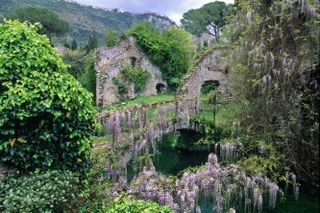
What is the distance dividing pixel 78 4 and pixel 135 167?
66.2m

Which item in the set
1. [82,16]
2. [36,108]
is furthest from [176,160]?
[82,16]

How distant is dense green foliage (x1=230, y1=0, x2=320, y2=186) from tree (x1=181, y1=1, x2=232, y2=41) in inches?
1316

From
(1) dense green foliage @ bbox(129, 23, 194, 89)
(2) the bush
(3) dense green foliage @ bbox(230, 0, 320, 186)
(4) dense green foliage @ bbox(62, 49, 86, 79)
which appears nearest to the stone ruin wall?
(1) dense green foliage @ bbox(129, 23, 194, 89)

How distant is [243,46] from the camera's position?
1385 centimetres

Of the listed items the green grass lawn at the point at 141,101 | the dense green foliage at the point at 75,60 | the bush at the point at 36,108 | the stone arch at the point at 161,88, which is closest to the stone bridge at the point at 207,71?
the green grass lawn at the point at 141,101

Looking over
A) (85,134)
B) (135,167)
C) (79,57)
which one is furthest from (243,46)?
(79,57)

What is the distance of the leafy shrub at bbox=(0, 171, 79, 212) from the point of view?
5.62 m

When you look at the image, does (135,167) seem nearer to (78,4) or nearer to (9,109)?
(9,109)

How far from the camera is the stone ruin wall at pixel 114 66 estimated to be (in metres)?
24.8

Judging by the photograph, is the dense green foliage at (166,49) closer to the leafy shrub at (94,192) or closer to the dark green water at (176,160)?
the dark green water at (176,160)

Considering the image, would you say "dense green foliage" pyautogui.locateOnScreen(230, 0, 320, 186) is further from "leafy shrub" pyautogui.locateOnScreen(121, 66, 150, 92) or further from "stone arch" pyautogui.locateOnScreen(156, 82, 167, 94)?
"stone arch" pyautogui.locateOnScreen(156, 82, 167, 94)

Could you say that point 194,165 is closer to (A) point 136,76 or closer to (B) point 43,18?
(A) point 136,76

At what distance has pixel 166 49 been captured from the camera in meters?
28.1

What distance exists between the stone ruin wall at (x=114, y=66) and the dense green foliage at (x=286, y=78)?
12.7m
